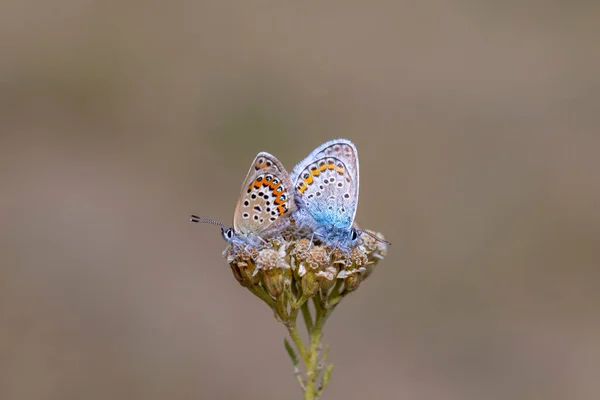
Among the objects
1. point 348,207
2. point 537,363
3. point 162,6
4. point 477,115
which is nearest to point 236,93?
point 162,6

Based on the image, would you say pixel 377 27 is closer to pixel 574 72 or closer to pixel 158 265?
pixel 574 72

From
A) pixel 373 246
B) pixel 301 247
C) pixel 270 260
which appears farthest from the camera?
pixel 373 246

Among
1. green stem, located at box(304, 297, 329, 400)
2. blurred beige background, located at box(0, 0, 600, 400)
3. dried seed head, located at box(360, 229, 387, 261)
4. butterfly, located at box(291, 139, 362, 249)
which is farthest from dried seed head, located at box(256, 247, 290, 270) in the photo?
blurred beige background, located at box(0, 0, 600, 400)

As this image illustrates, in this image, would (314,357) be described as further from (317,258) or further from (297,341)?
(317,258)

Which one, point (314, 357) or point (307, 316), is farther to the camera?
point (307, 316)

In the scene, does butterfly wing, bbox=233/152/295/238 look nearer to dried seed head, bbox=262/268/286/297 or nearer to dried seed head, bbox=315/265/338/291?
dried seed head, bbox=262/268/286/297

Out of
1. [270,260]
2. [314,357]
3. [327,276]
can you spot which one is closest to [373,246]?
[327,276]

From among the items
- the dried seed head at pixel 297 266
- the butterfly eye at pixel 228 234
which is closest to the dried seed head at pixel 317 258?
the dried seed head at pixel 297 266
